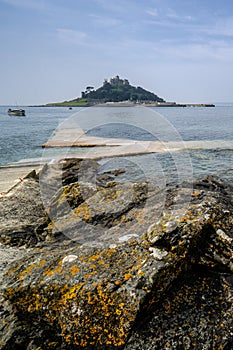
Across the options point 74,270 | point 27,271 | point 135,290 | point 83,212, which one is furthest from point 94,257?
point 83,212

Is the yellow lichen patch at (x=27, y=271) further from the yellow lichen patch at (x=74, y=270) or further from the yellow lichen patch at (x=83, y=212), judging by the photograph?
the yellow lichen patch at (x=83, y=212)

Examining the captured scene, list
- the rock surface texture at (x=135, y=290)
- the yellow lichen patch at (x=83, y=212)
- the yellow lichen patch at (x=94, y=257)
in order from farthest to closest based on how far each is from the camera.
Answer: the yellow lichen patch at (x=83, y=212) → the yellow lichen patch at (x=94, y=257) → the rock surface texture at (x=135, y=290)

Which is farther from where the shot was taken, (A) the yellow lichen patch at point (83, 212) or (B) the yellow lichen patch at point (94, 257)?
(A) the yellow lichen patch at point (83, 212)

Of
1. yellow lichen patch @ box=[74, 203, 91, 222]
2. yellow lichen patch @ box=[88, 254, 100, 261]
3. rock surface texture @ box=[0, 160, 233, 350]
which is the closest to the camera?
rock surface texture @ box=[0, 160, 233, 350]

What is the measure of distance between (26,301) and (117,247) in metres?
1.63

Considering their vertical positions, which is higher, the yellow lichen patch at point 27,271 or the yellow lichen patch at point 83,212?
the yellow lichen patch at point 83,212

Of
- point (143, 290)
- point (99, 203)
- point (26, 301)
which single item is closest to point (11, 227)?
point (99, 203)

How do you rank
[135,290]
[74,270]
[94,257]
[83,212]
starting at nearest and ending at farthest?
[135,290]
[74,270]
[94,257]
[83,212]

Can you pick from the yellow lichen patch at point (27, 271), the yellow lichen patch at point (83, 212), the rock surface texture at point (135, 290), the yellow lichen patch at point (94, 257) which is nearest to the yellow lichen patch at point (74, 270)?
the rock surface texture at point (135, 290)

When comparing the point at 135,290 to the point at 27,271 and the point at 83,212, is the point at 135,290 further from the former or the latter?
the point at 83,212

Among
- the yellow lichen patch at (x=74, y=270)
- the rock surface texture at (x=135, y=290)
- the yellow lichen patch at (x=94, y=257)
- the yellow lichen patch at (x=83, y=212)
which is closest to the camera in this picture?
the rock surface texture at (x=135, y=290)

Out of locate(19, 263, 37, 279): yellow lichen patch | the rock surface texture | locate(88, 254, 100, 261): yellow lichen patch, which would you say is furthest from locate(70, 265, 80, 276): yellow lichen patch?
locate(19, 263, 37, 279): yellow lichen patch

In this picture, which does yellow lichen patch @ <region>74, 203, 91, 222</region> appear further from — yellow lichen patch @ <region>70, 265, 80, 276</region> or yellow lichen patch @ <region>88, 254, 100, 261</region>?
yellow lichen patch @ <region>70, 265, 80, 276</region>

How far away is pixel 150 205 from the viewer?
6711mm
